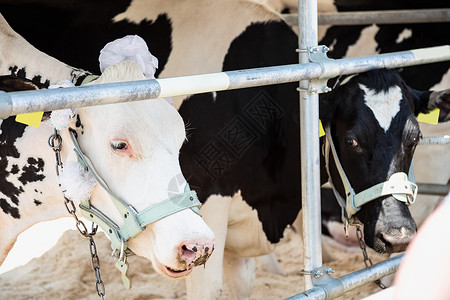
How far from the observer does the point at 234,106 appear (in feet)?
10.00

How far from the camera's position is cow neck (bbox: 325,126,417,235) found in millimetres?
2432

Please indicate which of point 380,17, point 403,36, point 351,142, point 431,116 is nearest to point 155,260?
point 351,142

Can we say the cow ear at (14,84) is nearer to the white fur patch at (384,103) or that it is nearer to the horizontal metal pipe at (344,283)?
the horizontal metal pipe at (344,283)

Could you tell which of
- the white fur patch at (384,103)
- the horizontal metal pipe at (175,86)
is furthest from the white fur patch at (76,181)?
the white fur patch at (384,103)

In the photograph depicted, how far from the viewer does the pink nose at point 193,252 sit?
1.71 meters

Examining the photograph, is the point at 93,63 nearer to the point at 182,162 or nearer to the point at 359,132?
the point at 182,162

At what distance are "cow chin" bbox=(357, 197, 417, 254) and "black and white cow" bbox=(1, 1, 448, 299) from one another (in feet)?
0.46

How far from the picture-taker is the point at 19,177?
7.18 ft

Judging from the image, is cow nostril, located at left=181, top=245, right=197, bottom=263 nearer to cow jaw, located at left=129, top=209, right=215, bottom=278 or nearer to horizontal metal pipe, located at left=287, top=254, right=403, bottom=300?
cow jaw, located at left=129, top=209, right=215, bottom=278

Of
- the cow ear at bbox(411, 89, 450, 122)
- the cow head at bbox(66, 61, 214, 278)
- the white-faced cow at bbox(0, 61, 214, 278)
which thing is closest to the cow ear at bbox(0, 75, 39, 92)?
the white-faced cow at bbox(0, 61, 214, 278)

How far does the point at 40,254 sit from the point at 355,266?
2172 mm

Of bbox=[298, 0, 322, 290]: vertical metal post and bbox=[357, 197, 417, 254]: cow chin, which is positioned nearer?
bbox=[298, 0, 322, 290]: vertical metal post

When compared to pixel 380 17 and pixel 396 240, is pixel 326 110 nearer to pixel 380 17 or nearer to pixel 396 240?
pixel 396 240

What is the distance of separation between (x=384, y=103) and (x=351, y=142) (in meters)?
0.20
